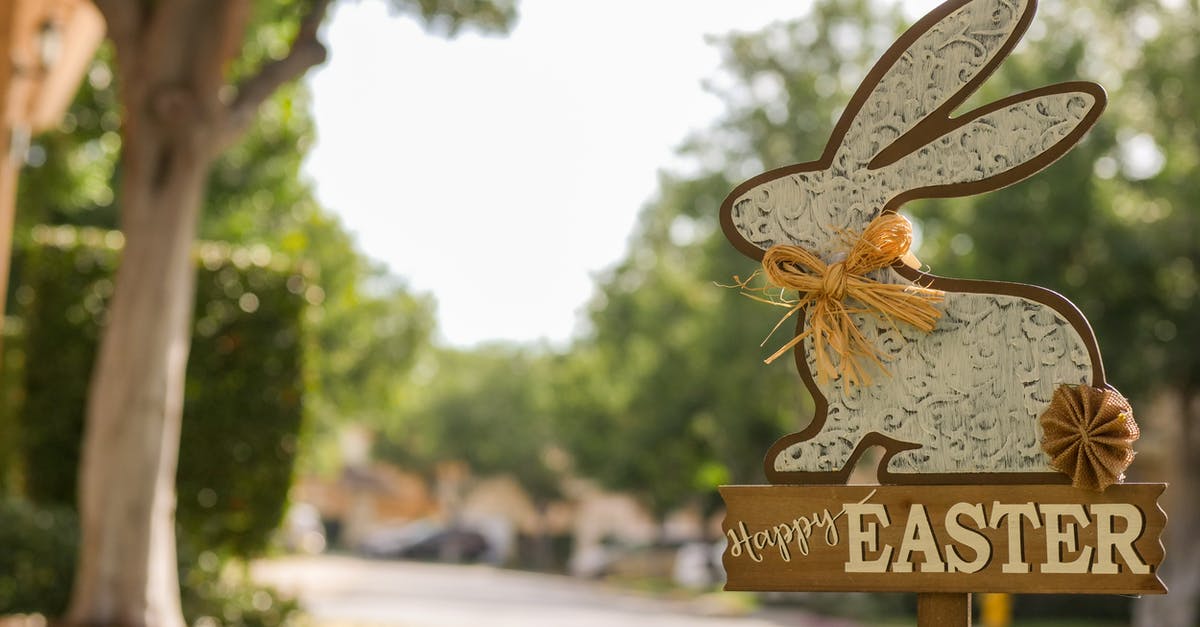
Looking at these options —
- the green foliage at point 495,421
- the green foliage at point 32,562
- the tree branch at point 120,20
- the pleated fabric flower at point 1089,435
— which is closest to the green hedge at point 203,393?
the green foliage at point 32,562

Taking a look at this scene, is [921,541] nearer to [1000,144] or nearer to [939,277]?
[939,277]

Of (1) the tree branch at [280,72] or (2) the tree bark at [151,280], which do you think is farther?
(1) the tree branch at [280,72]

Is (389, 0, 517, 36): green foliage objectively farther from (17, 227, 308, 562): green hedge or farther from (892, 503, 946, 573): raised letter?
(892, 503, 946, 573): raised letter

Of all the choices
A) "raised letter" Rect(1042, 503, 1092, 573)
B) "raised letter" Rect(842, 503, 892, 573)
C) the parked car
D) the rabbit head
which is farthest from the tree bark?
the parked car

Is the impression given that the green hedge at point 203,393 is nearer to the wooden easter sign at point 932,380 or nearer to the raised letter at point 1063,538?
the wooden easter sign at point 932,380

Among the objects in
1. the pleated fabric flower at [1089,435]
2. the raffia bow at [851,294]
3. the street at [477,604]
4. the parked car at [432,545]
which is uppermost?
the raffia bow at [851,294]

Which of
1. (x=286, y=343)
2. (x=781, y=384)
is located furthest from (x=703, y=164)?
(x=286, y=343)
